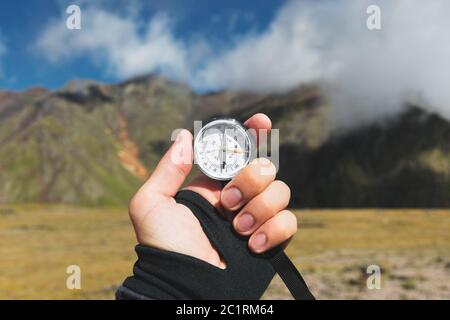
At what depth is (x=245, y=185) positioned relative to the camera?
162 inches

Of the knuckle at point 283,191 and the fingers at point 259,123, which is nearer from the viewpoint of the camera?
the knuckle at point 283,191

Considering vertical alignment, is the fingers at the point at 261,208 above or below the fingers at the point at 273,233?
above

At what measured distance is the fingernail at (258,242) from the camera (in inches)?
157

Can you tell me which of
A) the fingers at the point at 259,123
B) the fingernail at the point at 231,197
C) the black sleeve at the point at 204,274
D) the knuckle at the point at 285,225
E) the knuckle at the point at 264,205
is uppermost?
the fingers at the point at 259,123

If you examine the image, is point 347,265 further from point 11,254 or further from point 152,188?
point 11,254

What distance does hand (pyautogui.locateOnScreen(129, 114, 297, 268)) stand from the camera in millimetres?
4082

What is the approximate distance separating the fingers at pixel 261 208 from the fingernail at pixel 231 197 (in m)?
0.10

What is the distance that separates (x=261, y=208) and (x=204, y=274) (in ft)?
2.52

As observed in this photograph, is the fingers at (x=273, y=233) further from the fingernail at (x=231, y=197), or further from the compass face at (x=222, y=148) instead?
the compass face at (x=222, y=148)

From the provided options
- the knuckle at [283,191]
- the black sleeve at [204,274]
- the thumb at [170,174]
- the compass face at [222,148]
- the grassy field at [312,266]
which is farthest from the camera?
the grassy field at [312,266]

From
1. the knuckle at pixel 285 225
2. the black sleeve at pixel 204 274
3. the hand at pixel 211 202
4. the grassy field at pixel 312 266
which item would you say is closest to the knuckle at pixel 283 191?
the hand at pixel 211 202

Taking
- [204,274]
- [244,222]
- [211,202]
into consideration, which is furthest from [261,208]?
[204,274]

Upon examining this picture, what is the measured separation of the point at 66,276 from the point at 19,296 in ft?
22.5

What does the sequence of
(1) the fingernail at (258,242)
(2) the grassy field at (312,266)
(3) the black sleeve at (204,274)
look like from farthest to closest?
(2) the grassy field at (312,266), (1) the fingernail at (258,242), (3) the black sleeve at (204,274)
